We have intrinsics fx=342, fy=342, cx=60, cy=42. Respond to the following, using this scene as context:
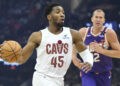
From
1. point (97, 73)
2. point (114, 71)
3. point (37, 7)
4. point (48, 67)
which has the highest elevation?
point (37, 7)

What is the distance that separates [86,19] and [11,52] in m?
3.78

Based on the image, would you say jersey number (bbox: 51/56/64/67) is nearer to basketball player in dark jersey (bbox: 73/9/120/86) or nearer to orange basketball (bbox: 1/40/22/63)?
orange basketball (bbox: 1/40/22/63)

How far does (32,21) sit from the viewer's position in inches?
320

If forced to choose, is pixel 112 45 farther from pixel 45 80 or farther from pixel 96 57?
pixel 45 80

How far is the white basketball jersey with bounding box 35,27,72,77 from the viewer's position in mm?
4312

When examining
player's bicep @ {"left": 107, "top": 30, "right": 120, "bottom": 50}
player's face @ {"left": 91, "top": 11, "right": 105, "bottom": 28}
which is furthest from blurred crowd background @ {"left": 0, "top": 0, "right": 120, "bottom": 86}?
player's bicep @ {"left": 107, "top": 30, "right": 120, "bottom": 50}

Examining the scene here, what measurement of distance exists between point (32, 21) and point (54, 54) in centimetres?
392

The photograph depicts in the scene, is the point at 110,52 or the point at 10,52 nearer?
the point at 10,52

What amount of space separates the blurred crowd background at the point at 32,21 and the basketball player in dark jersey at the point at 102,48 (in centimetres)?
208

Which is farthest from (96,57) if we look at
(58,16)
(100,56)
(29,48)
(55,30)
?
(29,48)

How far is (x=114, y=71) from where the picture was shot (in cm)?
768

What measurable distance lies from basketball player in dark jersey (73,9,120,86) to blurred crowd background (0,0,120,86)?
2.08m

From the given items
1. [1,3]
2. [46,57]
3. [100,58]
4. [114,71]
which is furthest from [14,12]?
[46,57]

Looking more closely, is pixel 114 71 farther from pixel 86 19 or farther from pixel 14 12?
pixel 14 12
